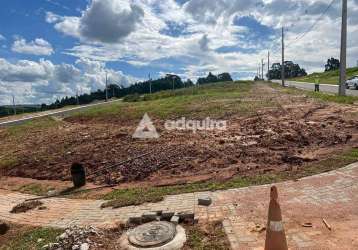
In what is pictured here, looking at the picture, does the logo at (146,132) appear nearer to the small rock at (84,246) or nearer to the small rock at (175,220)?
the small rock at (175,220)

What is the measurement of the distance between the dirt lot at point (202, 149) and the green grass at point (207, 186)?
0.43 meters

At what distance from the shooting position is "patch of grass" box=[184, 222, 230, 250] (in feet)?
15.4

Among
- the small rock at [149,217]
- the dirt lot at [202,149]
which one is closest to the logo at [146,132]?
the dirt lot at [202,149]

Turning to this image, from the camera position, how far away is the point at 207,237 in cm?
498

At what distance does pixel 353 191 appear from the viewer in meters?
6.14

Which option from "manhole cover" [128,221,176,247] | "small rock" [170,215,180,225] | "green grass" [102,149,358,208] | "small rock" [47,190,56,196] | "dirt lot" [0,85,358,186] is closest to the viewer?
"manhole cover" [128,221,176,247]

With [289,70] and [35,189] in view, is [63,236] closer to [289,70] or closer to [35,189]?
[35,189]

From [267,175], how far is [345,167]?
5.27 feet

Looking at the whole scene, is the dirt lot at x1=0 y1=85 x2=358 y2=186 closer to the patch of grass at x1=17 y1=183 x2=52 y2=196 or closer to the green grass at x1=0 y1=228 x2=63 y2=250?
the patch of grass at x1=17 y1=183 x2=52 y2=196

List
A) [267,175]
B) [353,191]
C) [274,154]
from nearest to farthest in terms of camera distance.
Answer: [353,191], [267,175], [274,154]

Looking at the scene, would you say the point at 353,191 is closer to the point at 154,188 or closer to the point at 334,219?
the point at 334,219

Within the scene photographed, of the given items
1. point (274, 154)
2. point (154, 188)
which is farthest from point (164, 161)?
point (274, 154)

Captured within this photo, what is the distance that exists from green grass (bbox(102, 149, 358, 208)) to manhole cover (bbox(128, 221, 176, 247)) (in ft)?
3.82

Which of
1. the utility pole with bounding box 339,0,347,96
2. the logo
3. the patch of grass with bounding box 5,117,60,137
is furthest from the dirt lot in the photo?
the utility pole with bounding box 339,0,347,96
